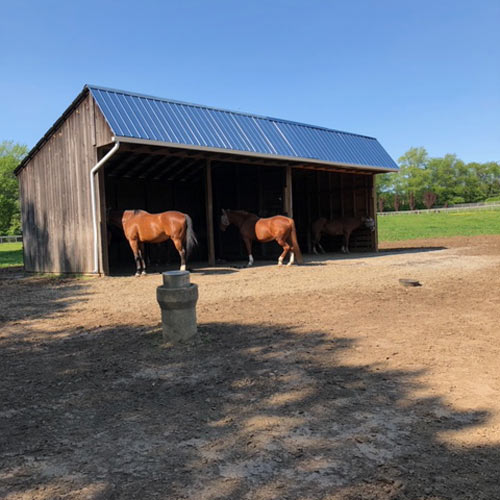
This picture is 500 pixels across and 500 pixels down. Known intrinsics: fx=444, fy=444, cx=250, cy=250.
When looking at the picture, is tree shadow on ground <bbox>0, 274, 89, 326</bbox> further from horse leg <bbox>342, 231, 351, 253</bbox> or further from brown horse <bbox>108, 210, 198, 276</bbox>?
horse leg <bbox>342, 231, 351, 253</bbox>

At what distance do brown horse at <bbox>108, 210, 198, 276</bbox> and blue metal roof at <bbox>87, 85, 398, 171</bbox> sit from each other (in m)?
2.02

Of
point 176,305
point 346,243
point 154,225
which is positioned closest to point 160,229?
point 154,225

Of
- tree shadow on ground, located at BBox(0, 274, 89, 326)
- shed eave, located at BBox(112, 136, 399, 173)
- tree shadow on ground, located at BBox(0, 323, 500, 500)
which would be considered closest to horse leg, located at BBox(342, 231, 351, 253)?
shed eave, located at BBox(112, 136, 399, 173)

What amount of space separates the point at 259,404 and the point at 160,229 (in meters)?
9.25

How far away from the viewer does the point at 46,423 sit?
306cm

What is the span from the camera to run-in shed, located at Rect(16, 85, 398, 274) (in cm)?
1180

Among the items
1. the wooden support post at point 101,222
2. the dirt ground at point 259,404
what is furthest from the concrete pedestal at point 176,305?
the wooden support post at point 101,222

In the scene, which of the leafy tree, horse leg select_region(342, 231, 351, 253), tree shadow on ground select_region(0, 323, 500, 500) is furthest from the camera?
the leafy tree

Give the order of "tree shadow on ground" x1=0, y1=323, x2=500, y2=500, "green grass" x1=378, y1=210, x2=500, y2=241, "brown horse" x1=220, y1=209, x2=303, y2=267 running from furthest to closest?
"green grass" x1=378, y1=210, x2=500, y2=241 < "brown horse" x1=220, y1=209, x2=303, y2=267 < "tree shadow on ground" x1=0, y1=323, x2=500, y2=500

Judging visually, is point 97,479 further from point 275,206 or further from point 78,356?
point 275,206

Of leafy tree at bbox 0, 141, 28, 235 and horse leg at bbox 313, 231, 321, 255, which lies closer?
horse leg at bbox 313, 231, 321, 255

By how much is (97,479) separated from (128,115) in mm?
10578

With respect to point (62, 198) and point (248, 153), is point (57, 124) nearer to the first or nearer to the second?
point (62, 198)

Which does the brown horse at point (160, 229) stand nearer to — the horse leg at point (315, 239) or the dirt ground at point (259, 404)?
the dirt ground at point (259, 404)
